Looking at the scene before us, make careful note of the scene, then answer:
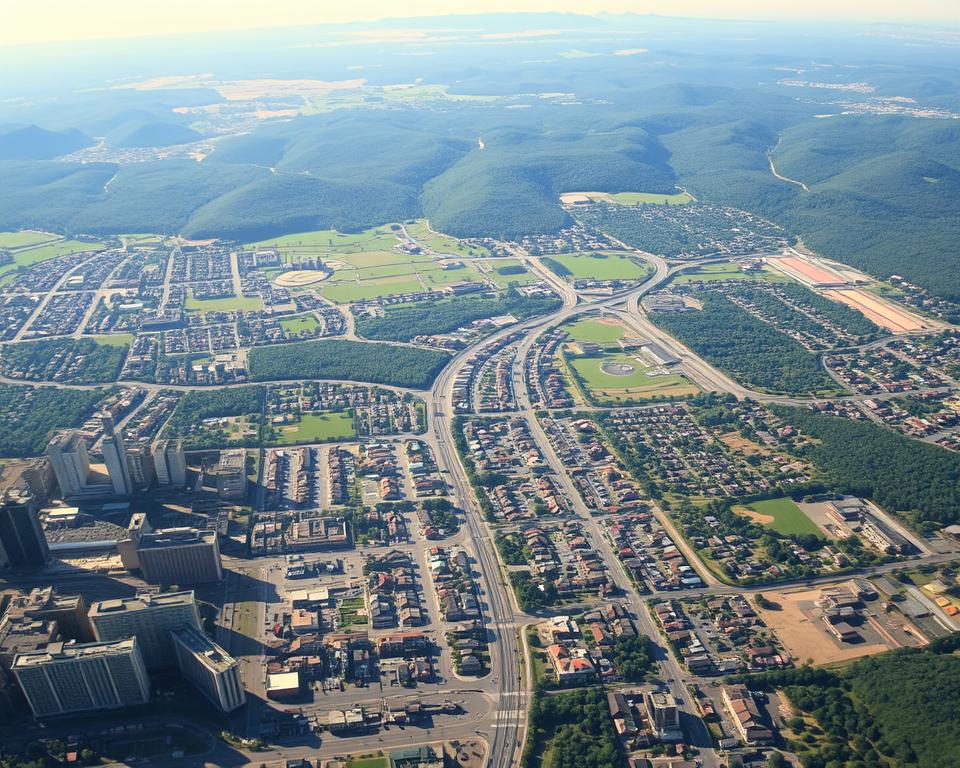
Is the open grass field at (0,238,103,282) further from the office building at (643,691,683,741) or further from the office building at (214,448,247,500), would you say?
the office building at (643,691,683,741)

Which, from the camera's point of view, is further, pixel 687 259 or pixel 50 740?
pixel 687 259

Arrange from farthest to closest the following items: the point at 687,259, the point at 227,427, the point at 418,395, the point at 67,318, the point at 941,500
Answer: the point at 687,259
the point at 67,318
the point at 418,395
the point at 227,427
the point at 941,500

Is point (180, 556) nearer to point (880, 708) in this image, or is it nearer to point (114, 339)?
point (880, 708)

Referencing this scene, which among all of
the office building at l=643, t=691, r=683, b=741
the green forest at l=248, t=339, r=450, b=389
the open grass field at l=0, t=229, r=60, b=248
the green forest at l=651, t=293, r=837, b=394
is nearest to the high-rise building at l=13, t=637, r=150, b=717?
the office building at l=643, t=691, r=683, b=741

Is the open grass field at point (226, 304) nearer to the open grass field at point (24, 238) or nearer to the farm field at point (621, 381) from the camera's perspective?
the farm field at point (621, 381)

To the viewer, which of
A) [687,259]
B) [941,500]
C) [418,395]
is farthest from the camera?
[687,259]

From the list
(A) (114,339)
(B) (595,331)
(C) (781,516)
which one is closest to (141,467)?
(A) (114,339)

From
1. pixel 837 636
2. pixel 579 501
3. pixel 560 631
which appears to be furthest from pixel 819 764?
pixel 579 501

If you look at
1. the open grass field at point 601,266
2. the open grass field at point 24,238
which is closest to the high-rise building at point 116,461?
the open grass field at point 601,266

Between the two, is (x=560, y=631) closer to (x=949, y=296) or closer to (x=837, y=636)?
(x=837, y=636)
